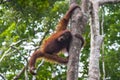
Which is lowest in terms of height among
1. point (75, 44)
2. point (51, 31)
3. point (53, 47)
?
point (75, 44)

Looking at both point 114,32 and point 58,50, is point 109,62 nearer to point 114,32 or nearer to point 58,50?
point 114,32

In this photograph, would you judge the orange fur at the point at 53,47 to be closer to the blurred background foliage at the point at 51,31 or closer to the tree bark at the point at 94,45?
the tree bark at the point at 94,45

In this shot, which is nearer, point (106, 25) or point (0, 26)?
point (0, 26)

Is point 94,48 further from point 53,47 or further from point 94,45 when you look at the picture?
point 53,47

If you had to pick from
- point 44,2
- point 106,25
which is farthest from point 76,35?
point 106,25

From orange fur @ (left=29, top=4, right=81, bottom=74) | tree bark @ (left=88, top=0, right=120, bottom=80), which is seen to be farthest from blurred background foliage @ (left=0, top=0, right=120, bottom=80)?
tree bark @ (left=88, top=0, right=120, bottom=80)

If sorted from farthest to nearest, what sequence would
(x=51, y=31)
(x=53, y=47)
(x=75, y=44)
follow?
(x=51, y=31) < (x=53, y=47) < (x=75, y=44)

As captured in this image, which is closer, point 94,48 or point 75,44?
point 75,44

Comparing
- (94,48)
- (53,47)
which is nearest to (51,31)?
(53,47)

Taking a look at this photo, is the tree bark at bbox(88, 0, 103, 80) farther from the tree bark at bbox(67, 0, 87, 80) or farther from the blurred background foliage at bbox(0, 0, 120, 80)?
the blurred background foliage at bbox(0, 0, 120, 80)

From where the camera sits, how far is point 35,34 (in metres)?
11.3

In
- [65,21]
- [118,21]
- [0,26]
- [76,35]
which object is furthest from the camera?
[118,21]

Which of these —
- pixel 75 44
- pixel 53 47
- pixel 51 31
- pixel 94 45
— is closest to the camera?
pixel 75 44

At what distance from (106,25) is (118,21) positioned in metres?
0.42
